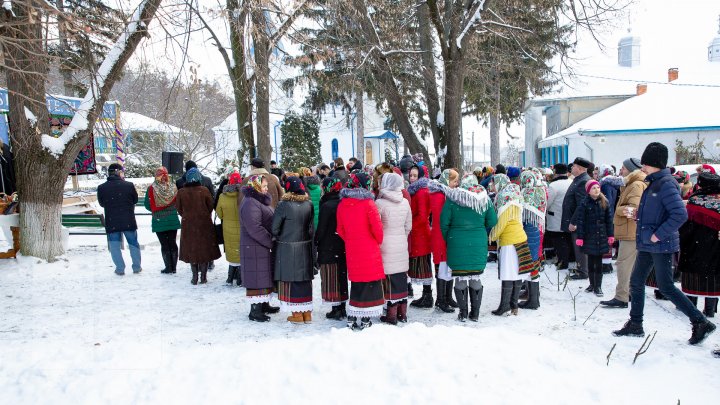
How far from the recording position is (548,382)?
4.14m

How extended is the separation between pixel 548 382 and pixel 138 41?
7.53 meters

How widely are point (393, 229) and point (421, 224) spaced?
0.73 meters

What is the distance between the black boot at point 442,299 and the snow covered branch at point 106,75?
552 centimetres

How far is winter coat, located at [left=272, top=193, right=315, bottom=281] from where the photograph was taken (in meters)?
5.73

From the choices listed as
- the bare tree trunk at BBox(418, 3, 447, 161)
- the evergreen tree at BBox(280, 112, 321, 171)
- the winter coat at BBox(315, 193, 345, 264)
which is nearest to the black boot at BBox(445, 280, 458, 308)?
the winter coat at BBox(315, 193, 345, 264)

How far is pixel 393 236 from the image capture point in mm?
5742

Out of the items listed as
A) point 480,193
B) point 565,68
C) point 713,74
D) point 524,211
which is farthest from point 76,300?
point 713,74

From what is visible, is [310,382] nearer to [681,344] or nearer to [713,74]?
[681,344]

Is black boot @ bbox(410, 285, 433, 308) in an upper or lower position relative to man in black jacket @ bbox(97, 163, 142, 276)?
lower

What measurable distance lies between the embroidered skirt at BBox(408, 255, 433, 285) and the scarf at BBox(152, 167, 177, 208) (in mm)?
4100

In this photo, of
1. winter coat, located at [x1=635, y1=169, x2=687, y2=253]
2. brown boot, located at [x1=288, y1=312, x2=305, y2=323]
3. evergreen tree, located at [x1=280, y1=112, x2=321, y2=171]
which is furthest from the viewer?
evergreen tree, located at [x1=280, y1=112, x2=321, y2=171]

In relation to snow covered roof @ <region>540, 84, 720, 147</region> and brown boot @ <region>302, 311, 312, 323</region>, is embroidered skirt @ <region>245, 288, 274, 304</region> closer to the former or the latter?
brown boot @ <region>302, 311, 312, 323</region>

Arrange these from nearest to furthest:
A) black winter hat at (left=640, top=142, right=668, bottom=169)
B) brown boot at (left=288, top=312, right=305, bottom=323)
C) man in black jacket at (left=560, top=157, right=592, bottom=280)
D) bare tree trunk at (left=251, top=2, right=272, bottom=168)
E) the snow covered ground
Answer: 1. the snow covered ground
2. black winter hat at (left=640, top=142, right=668, bottom=169)
3. brown boot at (left=288, top=312, right=305, bottom=323)
4. man in black jacket at (left=560, top=157, right=592, bottom=280)
5. bare tree trunk at (left=251, top=2, right=272, bottom=168)

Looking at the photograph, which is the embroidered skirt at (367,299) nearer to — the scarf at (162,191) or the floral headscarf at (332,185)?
the floral headscarf at (332,185)
